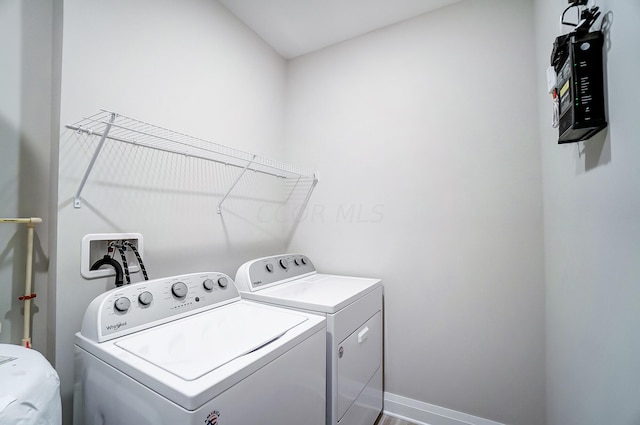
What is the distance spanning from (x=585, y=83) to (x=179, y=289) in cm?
168

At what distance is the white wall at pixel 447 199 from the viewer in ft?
5.07

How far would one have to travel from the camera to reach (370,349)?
1.63 meters

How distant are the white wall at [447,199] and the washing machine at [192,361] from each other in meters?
A: 0.95

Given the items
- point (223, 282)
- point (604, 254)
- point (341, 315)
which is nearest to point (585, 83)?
point (604, 254)

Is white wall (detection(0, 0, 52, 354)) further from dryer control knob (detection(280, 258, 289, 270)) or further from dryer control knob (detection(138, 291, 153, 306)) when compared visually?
dryer control knob (detection(280, 258, 289, 270))

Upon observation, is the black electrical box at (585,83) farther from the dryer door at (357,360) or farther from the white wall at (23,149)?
the white wall at (23,149)

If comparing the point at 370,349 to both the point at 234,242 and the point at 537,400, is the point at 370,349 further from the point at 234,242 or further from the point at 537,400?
the point at 234,242

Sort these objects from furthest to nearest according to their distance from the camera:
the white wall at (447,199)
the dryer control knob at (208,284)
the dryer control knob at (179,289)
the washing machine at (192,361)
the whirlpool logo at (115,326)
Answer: the white wall at (447,199) < the dryer control knob at (208,284) < the dryer control knob at (179,289) < the whirlpool logo at (115,326) < the washing machine at (192,361)

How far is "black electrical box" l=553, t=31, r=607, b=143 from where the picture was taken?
75cm

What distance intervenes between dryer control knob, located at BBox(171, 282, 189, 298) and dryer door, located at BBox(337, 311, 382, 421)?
2.54 feet

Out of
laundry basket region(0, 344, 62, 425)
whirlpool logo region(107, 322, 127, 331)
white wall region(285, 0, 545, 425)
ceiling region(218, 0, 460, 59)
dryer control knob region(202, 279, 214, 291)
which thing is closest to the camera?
laundry basket region(0, 344, 62, 425)

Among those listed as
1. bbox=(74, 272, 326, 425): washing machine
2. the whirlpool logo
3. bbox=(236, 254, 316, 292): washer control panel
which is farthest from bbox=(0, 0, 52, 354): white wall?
bbox=(236, 254, 316, 292): washer control panel

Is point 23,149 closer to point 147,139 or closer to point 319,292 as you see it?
point 147,139

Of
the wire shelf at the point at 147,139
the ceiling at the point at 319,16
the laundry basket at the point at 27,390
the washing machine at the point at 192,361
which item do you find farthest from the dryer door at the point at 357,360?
the ceiling at the point at 319,16
